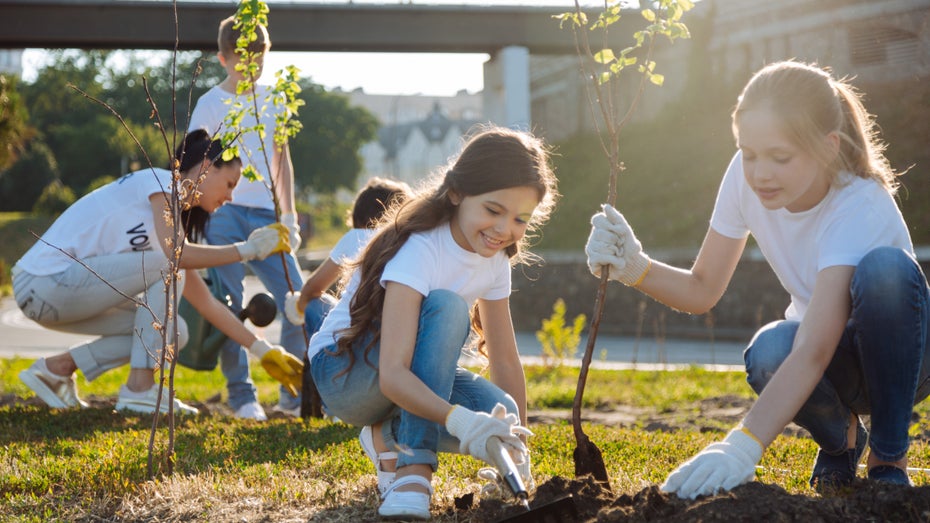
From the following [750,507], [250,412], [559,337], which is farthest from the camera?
[559,337]

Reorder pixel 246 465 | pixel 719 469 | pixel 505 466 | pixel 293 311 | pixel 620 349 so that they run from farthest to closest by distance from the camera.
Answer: pixel 620 349, pixel 293 311, pixel 246 465, pixel 505 466, pixel 719 469

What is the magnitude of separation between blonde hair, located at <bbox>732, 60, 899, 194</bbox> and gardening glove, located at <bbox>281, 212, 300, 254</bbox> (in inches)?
113

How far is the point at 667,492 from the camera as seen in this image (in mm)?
2471

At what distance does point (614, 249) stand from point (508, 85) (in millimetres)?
20062

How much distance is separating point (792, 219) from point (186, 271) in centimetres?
306

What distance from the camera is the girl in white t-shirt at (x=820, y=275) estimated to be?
2.57 m

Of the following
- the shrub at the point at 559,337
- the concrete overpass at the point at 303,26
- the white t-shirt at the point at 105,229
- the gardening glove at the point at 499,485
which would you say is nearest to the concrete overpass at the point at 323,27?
the concrete overpass at the point at 303,26

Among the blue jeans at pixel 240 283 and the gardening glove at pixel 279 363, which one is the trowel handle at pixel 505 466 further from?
the blue jeans at pixel 240 283

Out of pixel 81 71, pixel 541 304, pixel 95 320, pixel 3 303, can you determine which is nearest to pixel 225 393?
pixel 95 320

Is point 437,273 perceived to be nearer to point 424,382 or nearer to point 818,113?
point 424,382

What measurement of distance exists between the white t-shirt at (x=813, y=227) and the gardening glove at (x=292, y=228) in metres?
2.66

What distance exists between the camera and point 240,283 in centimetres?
583

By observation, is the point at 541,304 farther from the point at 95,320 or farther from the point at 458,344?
the point at 458,344

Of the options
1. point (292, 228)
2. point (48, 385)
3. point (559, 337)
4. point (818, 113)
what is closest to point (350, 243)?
point (292, 228)
